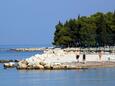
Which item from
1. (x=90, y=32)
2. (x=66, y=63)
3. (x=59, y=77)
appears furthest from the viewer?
(x=90, y=32)

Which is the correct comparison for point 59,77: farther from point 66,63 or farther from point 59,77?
point 66,63

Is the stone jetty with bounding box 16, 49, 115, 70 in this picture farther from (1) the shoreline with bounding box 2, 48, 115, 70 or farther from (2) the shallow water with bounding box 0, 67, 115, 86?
(2) the shallow water with bounding box 0, 67, 115, 86

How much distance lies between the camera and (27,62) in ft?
268

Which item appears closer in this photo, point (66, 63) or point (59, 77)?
point (59, 77)

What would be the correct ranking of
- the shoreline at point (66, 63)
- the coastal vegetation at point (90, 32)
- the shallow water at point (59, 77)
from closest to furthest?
the shallow water at point (59, 77) → the shoreline at point (66, 63) → the coastal vegetation at point (90, 32)

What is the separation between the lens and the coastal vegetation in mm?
130875

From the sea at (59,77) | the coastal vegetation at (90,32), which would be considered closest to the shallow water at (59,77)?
the sea at (59,77)

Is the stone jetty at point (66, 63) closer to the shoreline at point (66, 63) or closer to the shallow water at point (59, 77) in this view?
the shoreline at point (66, 63)

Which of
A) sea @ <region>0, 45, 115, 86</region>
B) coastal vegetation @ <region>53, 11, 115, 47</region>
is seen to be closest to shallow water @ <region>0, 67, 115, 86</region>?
sea @ <region>0, 45, 115, 86</region>

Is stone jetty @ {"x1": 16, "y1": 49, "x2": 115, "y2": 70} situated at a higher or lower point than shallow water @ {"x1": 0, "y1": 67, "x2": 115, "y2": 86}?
higher

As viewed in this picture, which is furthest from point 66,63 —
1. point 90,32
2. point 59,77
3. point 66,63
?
point 90,32

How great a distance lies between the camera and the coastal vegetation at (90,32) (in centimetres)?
13088

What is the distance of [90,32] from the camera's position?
132375 millimetres

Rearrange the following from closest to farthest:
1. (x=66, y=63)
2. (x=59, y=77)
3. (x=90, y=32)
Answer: (x=59, y=77) < (x=66, y=63) < (x=90, y=32)
